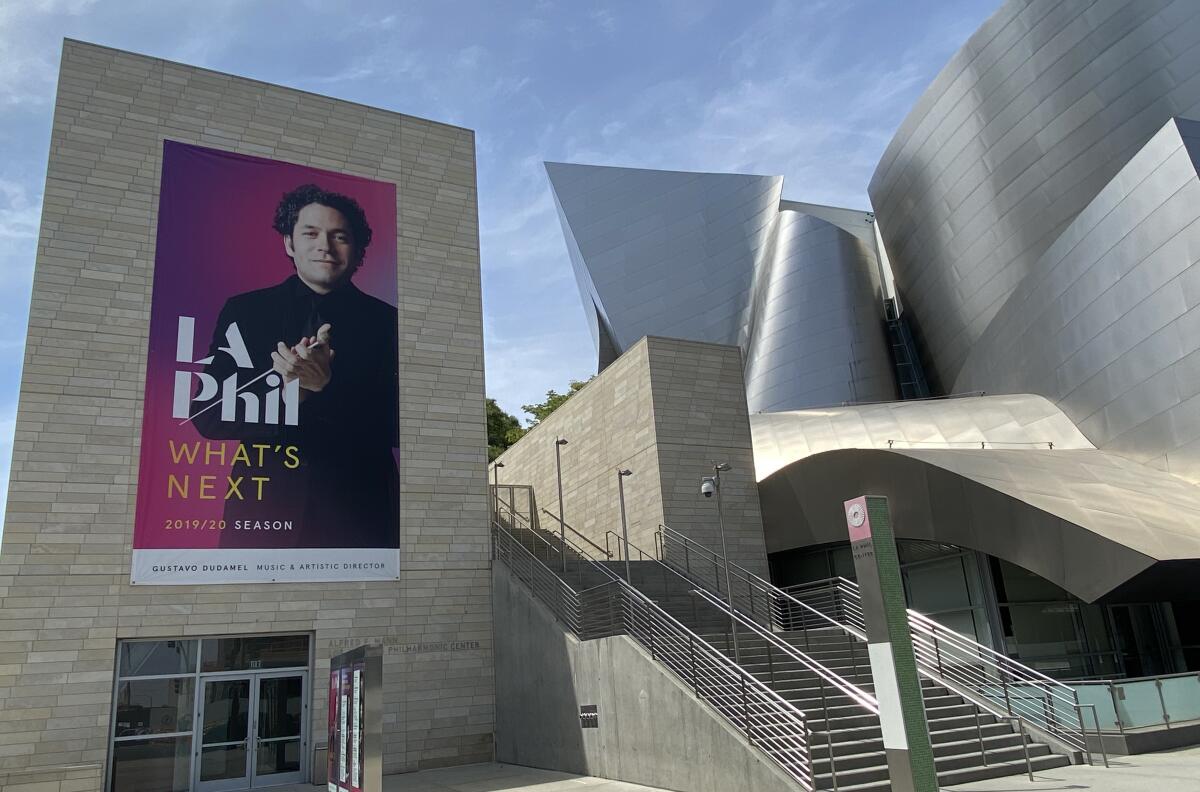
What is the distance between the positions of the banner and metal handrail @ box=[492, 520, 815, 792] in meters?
3.41

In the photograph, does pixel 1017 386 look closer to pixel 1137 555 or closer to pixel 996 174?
pixel 996 174

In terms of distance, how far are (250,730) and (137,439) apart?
5.07m

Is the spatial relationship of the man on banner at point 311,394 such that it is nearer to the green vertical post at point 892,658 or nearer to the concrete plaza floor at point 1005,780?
the concrete plaza floor at point 1005,780

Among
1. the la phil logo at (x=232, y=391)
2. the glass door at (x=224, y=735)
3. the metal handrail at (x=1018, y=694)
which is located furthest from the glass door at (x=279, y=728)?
the metal handrail at (x=1018, y=694)

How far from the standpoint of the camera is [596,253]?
135ft

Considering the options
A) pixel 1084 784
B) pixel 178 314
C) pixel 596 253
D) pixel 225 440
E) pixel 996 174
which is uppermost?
pixel 596 253

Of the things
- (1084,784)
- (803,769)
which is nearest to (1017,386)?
(1084,784)

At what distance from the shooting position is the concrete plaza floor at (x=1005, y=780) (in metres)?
8.87

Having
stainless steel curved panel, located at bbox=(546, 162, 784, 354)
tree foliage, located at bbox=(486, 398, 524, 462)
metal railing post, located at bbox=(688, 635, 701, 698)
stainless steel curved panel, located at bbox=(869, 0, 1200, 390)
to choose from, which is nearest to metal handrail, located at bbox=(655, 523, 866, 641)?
metal railing post, located at bbox=(688, 635, 701, 698)

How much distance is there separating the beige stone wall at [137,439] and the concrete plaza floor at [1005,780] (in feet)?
4.46

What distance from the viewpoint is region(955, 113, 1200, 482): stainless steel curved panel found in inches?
678

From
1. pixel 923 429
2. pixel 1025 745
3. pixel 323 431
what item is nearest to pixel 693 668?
pixel 1025 745

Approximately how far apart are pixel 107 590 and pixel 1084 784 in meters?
13.5

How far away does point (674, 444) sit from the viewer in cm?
1931
